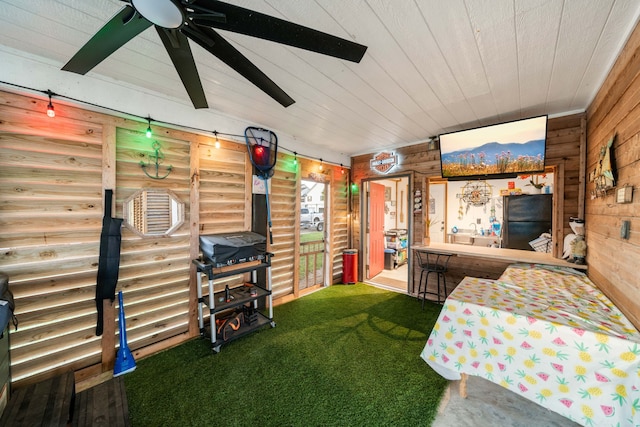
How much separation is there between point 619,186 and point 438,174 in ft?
7.23

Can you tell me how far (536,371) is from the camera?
1489mm

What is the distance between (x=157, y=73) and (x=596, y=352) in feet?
12.0

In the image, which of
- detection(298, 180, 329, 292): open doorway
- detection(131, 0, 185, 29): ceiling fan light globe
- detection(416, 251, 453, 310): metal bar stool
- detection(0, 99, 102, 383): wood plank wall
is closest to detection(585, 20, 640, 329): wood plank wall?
detection(416, 251, 453, 310): metal bar stool

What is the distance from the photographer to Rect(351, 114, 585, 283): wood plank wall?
2.90 m

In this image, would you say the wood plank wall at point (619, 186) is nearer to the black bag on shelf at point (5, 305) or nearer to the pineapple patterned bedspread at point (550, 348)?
the pineapple patterned bedspread at point (550, 348)

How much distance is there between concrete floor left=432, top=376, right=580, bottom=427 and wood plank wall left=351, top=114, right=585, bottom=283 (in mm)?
1933

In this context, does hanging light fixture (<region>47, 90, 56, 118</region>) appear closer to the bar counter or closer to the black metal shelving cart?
the black metal shelving cart

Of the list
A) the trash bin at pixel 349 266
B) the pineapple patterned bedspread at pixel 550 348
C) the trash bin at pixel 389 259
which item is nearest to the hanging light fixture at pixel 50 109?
the pineapple patterned bedspread at pixel 550 348

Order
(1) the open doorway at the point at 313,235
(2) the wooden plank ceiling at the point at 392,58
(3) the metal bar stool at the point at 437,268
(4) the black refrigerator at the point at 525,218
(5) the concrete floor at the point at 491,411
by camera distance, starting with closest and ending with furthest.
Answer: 1. (2) the wooden plank ceiling at the point at 392,58
2. (5) the concrete floor at the point at 491,411
3. (3) the metal bar stool at the point at 437,268
4. (1) the open doorway at the point at 313,235
5. (4) the black refrigerator at the point at 525,218

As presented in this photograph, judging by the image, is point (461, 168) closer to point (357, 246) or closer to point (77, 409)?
point (357, 246)

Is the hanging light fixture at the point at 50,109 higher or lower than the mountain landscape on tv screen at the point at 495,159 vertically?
higher

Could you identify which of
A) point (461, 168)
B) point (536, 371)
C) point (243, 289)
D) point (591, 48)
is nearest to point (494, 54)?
point (591, 48)

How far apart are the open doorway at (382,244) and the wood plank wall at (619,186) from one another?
7.30 feet

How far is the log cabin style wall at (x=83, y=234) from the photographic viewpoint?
1.92 metres
